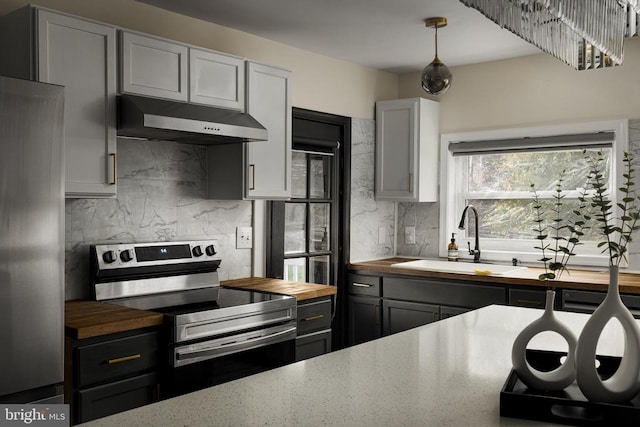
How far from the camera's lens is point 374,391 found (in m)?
1.59

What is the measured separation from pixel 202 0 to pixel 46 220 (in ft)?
5.25

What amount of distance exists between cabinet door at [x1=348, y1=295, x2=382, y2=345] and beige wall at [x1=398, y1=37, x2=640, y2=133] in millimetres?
1512

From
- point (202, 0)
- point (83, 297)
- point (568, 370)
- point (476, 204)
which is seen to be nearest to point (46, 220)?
point (83, 297)

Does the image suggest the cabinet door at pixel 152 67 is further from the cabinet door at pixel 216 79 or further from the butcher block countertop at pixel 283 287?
the butcher block countertop at pixel 283 287

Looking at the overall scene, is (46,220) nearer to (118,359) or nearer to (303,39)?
(118,359)

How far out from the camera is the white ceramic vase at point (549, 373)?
147 centimetres

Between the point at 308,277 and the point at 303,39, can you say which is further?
the point at 308,277

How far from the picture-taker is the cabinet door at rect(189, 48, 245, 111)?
329 centimetres

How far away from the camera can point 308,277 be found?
4.51m

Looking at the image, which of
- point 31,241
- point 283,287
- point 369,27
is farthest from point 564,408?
point 369,27

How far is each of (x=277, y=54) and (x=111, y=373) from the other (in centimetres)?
241

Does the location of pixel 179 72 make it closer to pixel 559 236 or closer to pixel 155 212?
pixel 155 212

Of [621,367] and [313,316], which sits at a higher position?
[621,367]

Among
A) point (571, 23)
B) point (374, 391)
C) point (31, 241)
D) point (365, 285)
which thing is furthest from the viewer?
point (365, 285)
